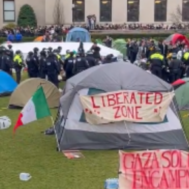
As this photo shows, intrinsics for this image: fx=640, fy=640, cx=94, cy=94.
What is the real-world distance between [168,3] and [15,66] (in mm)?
29085

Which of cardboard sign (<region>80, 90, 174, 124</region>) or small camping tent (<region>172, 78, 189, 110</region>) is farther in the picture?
small camping tent (<region>172, 78, 189, 110</region>)

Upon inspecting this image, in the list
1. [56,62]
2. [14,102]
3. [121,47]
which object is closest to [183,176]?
[14,102]

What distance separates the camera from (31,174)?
11.1 metres

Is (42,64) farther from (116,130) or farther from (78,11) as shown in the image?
(78,11)

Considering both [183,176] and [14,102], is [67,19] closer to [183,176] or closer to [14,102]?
[14,102]

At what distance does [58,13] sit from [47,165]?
39010 mm

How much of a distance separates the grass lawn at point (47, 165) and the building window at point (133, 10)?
123ft

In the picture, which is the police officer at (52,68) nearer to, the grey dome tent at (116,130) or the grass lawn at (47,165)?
the grass lawn at (47,165)

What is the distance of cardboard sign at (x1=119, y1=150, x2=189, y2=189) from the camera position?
8.39 meters

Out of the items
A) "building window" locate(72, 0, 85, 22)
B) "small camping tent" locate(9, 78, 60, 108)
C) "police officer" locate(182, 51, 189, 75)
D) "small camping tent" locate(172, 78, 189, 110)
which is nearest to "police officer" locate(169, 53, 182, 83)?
"police officer" locate(182, 51, 189, 75)

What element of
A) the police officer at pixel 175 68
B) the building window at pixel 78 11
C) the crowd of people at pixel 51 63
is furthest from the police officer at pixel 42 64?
the building window at pixel 78 11

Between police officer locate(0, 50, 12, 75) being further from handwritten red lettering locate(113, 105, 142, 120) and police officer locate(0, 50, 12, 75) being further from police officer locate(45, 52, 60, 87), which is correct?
handwritten red lettering locate(113, 105, 142, 120)

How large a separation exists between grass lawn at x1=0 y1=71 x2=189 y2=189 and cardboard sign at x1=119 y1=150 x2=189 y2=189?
6.51ft

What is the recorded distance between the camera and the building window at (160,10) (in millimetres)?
50438
